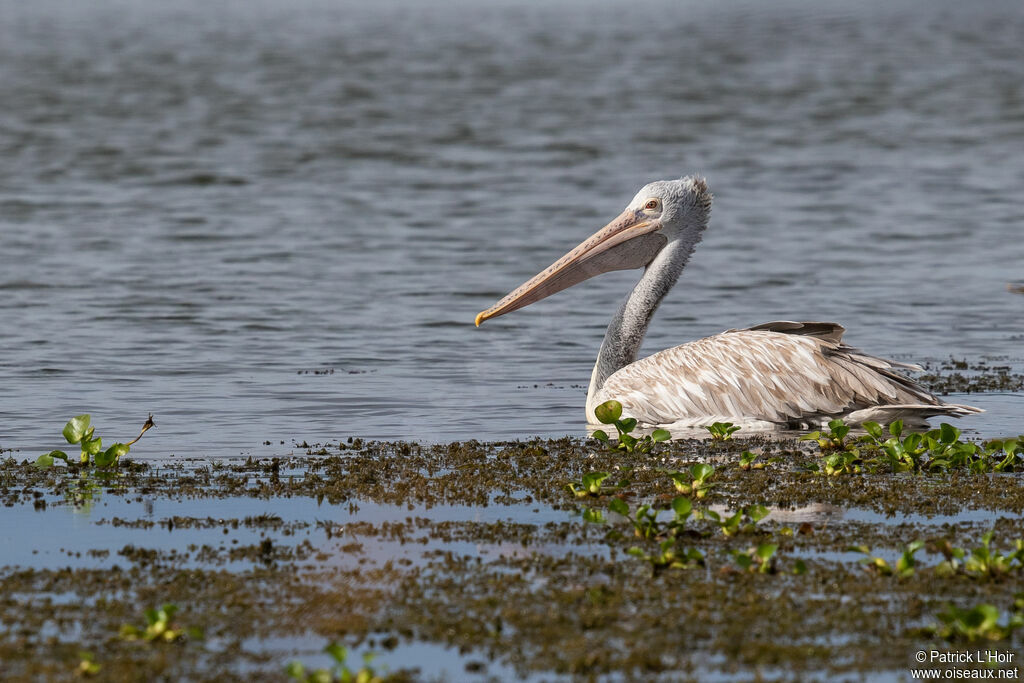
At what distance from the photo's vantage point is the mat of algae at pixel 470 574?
5.09 meters

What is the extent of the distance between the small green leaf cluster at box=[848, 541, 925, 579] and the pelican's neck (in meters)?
4.35

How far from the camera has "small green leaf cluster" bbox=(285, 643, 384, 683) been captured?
15.6 ft

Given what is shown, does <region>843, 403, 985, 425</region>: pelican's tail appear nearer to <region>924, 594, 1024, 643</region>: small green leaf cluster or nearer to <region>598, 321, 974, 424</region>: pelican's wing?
<region>598, 321, 974, 424</region>: pelican's wing

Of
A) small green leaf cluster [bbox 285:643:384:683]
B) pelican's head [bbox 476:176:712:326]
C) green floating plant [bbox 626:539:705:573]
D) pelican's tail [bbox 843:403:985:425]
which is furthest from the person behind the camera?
pelican's head [bbox 476:176:712:326]

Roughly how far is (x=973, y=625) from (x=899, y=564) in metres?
A: 0.74

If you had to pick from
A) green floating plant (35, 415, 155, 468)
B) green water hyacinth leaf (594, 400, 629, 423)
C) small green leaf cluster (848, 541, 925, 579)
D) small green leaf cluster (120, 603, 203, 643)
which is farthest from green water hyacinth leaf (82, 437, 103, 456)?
small green leaf cluster (848, 541, 925, 579)

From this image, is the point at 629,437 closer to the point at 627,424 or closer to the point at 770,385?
the point at 627,424

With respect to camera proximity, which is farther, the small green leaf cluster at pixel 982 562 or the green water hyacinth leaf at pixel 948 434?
the green water hyacinth leaf at pixel 948 434

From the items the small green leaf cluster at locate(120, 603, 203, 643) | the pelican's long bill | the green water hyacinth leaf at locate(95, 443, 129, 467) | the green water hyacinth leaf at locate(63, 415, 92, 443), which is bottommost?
the small green leaf cluster at locate(120, 603, 203, 643)

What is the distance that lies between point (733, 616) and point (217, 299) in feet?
34.5

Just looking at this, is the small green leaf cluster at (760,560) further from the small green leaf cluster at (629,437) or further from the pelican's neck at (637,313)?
the pelican's neck at (637,313)

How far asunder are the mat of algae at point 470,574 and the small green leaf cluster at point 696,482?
65mm

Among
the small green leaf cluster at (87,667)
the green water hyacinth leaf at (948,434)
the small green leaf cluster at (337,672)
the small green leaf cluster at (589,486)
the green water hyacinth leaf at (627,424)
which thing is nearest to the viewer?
the small green leaf cluster at (337,672)

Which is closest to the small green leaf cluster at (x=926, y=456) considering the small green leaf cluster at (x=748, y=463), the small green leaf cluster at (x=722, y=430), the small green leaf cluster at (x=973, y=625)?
the small green leaf cluster at (x=748, y=463)
